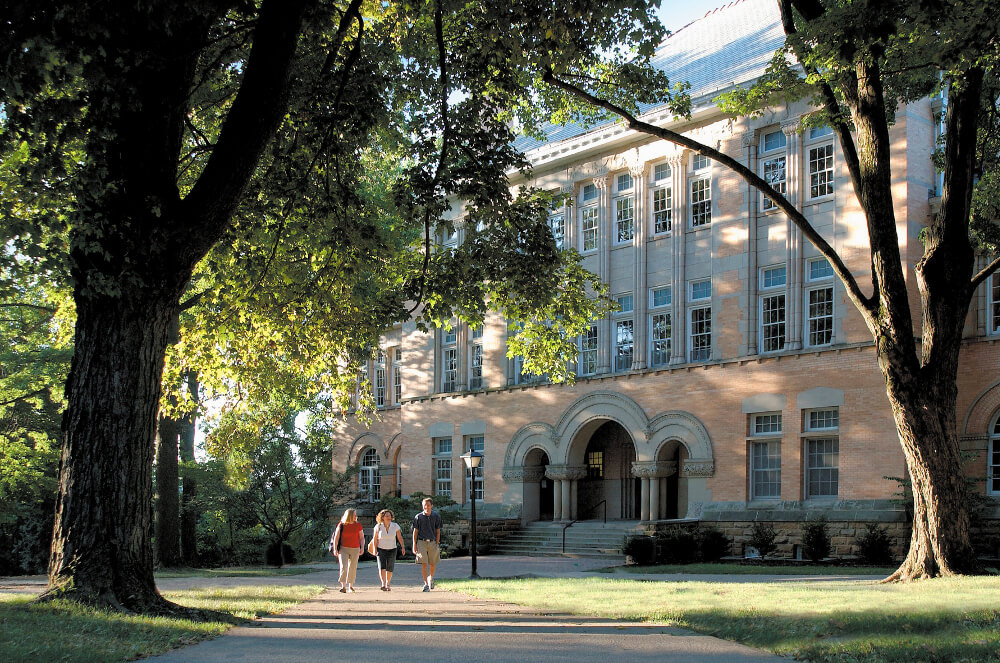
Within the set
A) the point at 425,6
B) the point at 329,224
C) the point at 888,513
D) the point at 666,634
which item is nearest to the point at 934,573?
the point at 666,634

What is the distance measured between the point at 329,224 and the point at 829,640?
1017 cm

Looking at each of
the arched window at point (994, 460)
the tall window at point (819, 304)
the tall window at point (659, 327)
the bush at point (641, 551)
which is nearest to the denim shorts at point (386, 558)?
the bush at point (641, 551)

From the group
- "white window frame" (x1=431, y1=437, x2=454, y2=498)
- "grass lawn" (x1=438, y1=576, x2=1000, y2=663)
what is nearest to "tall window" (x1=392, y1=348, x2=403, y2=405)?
"white window frame" (x1=431, y1=437, x2=454, y2=498)

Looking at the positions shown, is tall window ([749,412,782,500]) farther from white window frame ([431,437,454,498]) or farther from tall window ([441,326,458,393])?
tall window ([441,326,458,393])

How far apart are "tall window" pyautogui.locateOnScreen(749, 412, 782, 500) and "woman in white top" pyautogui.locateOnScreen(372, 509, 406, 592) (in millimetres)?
12238

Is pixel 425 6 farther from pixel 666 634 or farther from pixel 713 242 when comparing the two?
pixel 713 242

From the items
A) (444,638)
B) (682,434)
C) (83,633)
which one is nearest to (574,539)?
(682,434)

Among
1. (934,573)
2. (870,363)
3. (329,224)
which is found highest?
(329,224)

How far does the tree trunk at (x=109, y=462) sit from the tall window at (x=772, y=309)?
2014 cm

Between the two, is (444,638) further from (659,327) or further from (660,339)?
(659,327)

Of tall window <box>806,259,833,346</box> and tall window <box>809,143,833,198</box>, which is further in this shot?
tall window <box>809,143,833,198</box>

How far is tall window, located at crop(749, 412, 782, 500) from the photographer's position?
91.4 ft

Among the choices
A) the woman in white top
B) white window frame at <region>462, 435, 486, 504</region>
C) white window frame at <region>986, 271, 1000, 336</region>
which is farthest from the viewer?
white window frame at <region>462, 435, 486, 504</region>

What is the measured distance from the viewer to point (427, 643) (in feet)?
33.1
